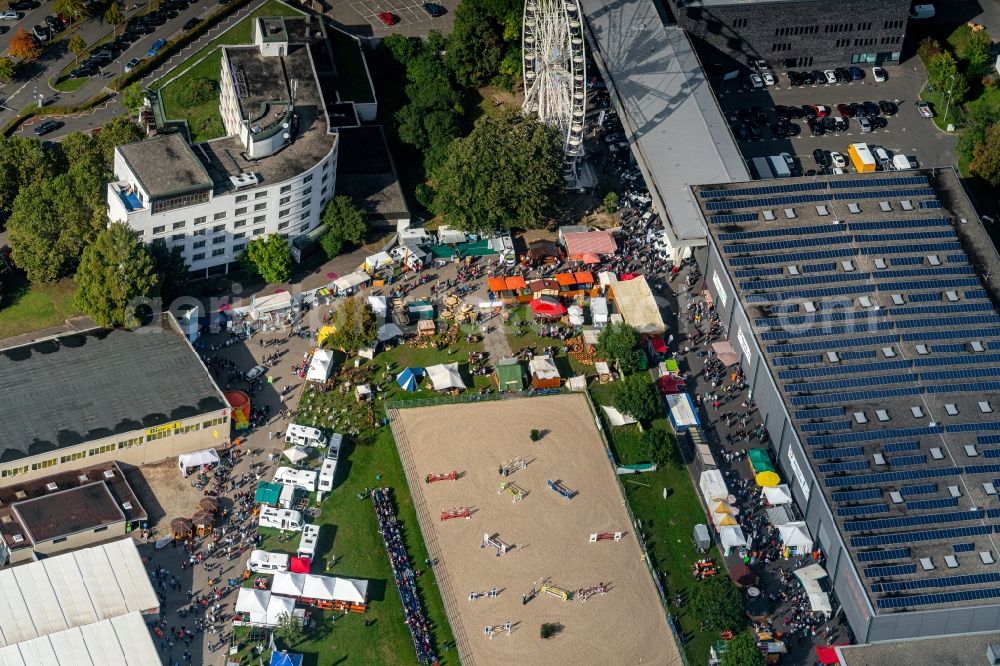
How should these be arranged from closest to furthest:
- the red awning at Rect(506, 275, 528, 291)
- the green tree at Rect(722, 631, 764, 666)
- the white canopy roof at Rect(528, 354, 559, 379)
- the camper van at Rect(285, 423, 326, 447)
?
1. the green tree at Rect(722, 631, 764, 666)
2. the camper van at Rect(285, 423, 326, 447)
3. the white canopy roof at Rect(528, 354, 559, 379)
4. the red awning at Rect(506, 275, 528, 291)

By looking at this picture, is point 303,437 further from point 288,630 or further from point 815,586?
point 815,586

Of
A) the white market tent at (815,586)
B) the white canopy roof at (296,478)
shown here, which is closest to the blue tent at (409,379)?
the white canopy roof at (296,478)

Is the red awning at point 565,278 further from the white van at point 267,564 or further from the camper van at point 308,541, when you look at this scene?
the white van at point 267,564

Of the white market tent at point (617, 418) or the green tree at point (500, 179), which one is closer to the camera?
the white market tent at point (617, 418)

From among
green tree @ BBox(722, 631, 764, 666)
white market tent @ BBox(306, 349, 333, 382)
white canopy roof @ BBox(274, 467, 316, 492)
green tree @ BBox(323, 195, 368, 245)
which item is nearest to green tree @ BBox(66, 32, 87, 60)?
green tree @ BBox(323, 195, 368, 245)

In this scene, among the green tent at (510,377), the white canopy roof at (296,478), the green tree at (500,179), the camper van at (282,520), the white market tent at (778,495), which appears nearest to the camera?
the camper van at (282,520)

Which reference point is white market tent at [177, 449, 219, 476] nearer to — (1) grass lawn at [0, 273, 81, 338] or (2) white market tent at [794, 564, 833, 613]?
(1) grass lawn at [0, 273, 81, 338]

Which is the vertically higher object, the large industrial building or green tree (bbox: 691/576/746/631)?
the large industrial building
